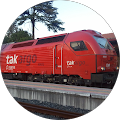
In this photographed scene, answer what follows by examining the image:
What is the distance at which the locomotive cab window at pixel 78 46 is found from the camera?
10.4 meters

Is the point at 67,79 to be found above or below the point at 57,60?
below

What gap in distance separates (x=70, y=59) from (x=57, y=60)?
1.31 m

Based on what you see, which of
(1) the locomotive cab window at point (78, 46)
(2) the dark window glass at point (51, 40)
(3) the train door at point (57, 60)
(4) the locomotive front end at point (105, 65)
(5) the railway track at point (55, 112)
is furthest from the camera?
(2) the dark window glass at point (51, 40)

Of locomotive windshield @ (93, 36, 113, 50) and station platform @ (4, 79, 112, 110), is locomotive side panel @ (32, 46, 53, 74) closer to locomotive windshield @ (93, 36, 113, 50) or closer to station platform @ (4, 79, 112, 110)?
station platform @ (4, 79, 112, 110)

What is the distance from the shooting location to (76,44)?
1080cm

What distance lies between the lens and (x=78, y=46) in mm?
10664

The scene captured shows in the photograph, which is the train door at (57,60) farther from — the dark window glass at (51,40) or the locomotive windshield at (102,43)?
the locomotive windshield at (102,43)

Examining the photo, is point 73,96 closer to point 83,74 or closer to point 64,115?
point 64,115

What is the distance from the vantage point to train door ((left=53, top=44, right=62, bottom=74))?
11.5 meters

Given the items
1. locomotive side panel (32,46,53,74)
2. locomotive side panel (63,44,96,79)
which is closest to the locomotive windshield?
→ locomotive side panel (63,44,96,79)

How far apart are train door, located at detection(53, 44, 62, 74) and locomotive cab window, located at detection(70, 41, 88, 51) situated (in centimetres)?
124

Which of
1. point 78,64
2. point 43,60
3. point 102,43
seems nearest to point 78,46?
point 78,64

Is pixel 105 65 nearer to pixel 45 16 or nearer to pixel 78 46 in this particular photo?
pixel 78 46

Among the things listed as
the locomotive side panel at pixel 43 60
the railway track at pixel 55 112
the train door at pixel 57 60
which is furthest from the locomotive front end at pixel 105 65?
the locomotive side panel at pixel 43 60
